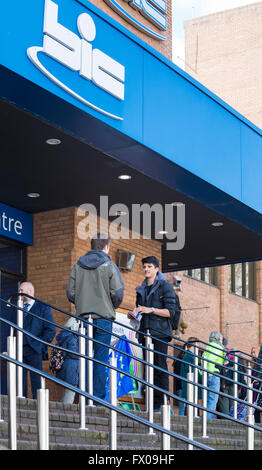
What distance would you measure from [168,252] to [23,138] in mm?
7098

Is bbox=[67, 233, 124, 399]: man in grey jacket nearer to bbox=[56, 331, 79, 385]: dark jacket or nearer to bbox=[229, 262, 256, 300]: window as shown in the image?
bbox=[56, 331, 79, 385]: dark jacket

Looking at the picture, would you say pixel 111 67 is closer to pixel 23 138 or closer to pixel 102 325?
pixel 23 138

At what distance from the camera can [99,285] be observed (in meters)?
9.81

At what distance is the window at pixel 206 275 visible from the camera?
2335 cm

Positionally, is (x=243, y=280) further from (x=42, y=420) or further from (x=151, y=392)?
(x=42, y=420)

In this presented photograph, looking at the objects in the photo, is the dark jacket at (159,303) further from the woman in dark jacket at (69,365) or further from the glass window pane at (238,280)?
the glass window pane at (238,280)

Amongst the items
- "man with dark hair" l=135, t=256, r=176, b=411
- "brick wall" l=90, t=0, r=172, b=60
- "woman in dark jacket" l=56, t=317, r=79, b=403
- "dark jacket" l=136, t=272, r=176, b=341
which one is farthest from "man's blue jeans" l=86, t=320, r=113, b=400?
"brick wall" l=90, t=0, r=172, b=60

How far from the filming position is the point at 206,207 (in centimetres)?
1357

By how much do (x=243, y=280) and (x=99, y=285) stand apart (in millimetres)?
17892

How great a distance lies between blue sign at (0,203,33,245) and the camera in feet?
44.2

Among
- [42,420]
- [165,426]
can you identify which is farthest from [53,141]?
[42,420]

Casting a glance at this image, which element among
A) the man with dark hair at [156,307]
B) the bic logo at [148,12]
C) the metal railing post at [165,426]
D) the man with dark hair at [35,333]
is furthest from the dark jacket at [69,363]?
the bic logo at [148,12]

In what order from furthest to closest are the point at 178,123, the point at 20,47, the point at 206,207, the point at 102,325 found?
the point at 206,207 → the point at 178,123 → the point at 102,325 → the point at 20,47

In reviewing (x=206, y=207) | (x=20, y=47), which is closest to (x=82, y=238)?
(x=206, y=207)
